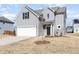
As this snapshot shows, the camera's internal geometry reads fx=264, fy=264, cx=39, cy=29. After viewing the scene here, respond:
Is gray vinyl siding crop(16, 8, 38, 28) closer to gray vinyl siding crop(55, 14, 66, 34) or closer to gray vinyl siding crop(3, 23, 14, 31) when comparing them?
gray vinyl siding crop(3, 23, 14, 31)

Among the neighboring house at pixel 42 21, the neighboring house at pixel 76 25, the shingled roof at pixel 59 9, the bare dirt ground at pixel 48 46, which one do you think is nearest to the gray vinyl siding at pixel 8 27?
the neighboring house at pixel 42 21

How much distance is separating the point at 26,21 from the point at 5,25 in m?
0.35

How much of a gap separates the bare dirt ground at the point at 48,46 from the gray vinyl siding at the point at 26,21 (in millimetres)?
258

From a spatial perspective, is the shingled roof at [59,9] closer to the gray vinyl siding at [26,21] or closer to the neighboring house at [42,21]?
the neighboring house at [42,21]

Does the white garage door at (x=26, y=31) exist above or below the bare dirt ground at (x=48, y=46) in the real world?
above

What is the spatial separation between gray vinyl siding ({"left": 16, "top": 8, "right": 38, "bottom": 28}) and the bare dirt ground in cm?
26

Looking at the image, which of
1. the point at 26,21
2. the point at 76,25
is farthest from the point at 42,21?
the point at 76,25

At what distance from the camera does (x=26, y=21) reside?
4.41 m

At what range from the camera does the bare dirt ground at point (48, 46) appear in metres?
4.31

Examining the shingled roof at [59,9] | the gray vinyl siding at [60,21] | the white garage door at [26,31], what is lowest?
the white garage door at [26,31]

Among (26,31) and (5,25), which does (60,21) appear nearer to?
(26,31)

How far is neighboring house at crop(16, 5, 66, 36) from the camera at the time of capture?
4352 mm
